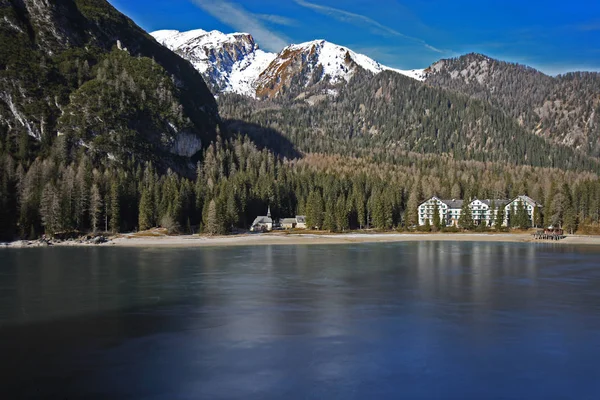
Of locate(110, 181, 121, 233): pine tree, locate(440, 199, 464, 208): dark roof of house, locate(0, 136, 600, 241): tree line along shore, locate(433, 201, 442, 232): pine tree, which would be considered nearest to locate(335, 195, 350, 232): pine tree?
locate(0, 136, 600, 241): tree line along shore

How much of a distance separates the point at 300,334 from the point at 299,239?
257 ft

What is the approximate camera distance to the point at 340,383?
876 inches

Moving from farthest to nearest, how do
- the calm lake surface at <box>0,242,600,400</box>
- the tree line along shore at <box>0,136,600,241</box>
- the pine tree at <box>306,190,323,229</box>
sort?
the pine tree at <box>306,190,323,229</box> < the tree line along shore at <box>0,136,600,241</box> < the calm lake surface at <box>0,242,600,400</box>

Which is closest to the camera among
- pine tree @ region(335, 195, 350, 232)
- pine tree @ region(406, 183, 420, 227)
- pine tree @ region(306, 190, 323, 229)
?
pine tree @ region(335, 195, 350, 232)

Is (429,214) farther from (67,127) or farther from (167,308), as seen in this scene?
(167,308)

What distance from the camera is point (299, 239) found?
108m

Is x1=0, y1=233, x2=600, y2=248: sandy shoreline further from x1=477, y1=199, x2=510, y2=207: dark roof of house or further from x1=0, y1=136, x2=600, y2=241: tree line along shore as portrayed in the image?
x1=477, y1=199, x2=510, y2=207: dark roof of house

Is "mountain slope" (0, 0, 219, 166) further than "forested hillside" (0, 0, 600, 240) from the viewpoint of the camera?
Yes

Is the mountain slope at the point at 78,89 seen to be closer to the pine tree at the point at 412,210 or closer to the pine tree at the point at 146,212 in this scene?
the pine tree at the point at 146,212

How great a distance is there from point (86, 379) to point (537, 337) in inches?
928

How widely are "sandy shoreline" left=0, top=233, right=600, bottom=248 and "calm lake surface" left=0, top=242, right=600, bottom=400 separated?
4174 cm

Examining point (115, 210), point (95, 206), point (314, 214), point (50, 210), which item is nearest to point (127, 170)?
point (115, 210)

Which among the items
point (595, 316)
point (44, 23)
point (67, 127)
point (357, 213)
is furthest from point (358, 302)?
point (44, 23)

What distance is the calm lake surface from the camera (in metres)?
22.0
